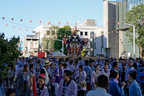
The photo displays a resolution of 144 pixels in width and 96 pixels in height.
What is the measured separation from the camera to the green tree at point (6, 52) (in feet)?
23.3

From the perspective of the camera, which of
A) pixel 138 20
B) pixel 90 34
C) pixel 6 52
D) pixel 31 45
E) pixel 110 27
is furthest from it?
pixel 31 45

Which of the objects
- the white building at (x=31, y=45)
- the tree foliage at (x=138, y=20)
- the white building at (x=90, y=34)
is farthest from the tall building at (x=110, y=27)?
the white building at (x=31, y=45)

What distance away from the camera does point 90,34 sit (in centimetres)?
7300

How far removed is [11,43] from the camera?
25.1ft

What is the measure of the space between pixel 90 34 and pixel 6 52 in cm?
6628

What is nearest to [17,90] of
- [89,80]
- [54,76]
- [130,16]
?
[54,76]

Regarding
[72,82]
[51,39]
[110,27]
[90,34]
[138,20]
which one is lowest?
[72,82]

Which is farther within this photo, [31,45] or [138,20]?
[31,45]

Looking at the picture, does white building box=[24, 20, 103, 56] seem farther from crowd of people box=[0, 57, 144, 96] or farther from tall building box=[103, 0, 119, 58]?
crowd of people box=[0, 57, 144, 96]

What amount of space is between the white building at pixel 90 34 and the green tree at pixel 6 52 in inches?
2191

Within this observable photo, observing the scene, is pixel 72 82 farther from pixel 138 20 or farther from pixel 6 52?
pixel 138 20

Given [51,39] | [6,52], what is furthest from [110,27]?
[6,52]

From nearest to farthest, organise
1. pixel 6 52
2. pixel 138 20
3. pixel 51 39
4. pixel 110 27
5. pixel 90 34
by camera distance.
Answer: pixel 6 52, pixel 138 20, pixel 110 27, pixel 51 39, pixel 90 34

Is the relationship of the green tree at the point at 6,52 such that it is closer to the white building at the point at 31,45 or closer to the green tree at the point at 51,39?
the green tree at the point at 51,39
